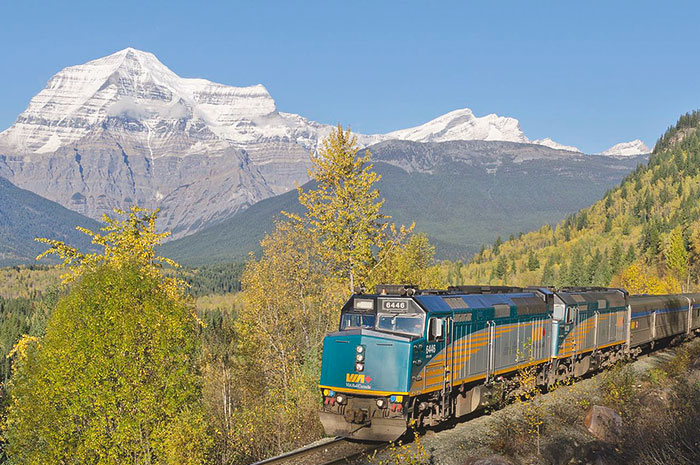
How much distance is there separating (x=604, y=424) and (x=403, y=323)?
7.24 m

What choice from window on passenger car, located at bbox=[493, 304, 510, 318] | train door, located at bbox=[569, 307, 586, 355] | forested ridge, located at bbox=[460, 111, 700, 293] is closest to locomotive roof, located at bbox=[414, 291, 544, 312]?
window on passenger car, located at bbox=[493, 304, 510, 318]

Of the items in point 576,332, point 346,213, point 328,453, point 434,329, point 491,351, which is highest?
point 346,213

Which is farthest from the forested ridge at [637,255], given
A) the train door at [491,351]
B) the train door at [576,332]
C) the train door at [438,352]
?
the train door at [438,352]

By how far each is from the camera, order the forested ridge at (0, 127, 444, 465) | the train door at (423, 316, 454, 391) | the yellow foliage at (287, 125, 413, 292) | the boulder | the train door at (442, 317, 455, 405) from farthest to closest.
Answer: the yellow foliage at (287, 125, 413, 292), the forested ridge at (0, 127, 444, 465), the train door at (442, 317, 455, 405), the train door at (423, 316, 454, 391), the boulder

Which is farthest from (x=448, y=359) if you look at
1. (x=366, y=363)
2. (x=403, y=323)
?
(x=366, y=363)

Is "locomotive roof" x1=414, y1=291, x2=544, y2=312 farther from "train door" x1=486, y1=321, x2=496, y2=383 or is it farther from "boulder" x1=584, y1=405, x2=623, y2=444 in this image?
"boulder" x1=584, y1=405, x2=623, y2=444

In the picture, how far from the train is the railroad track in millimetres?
346

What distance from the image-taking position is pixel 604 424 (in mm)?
21047

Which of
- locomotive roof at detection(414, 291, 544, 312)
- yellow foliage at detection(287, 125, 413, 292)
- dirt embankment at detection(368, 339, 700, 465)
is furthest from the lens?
yellow foliage at detection(287, 125, 413, 292)

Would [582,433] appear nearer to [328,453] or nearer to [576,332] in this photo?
[328,453]

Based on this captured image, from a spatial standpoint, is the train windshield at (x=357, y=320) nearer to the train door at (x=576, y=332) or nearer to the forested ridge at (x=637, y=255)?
the train door at (x=576, y=332)

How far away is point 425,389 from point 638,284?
7505 cm

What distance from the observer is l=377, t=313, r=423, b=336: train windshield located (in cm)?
2092

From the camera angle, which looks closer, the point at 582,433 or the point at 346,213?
the point at 582,433
